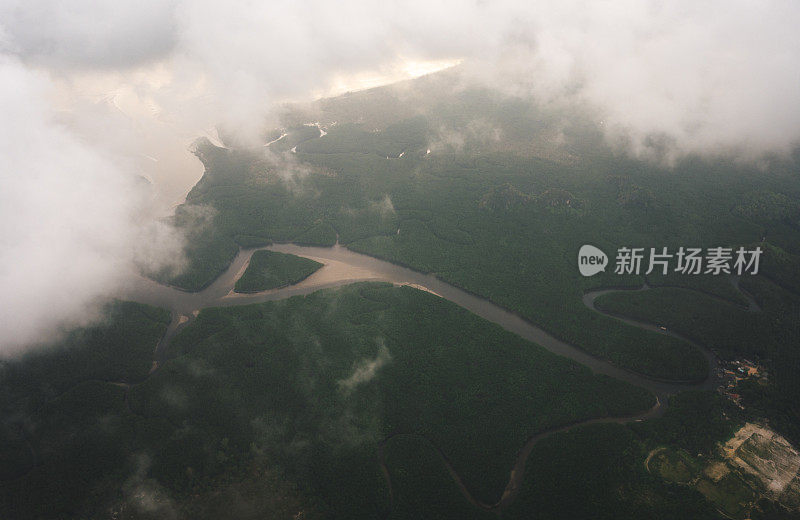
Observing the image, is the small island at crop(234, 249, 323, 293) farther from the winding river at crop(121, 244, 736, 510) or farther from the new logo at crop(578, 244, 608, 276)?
the new logo at crop(578, 244, 608, 276)

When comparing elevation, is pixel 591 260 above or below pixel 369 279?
above

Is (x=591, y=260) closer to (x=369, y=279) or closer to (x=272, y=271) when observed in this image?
(x=369, y=279)

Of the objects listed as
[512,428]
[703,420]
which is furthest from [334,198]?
[703,420]

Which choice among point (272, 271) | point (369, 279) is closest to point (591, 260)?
point (369, 279)

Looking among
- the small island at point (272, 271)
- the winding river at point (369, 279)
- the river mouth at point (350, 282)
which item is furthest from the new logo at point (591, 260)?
the small island at point (272, 271)

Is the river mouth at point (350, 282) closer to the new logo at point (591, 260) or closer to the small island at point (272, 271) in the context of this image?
the small island at point (272, 271)

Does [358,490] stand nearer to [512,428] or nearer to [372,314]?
[512,428]
